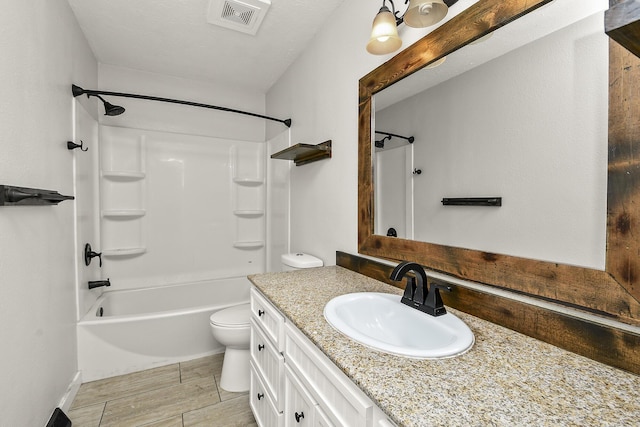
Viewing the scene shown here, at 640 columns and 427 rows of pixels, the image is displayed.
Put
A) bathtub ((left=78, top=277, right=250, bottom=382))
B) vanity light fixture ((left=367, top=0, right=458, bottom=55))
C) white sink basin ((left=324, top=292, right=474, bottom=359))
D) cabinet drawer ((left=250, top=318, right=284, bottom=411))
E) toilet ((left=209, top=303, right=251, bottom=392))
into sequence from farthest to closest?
bathtub ((left=78, top=277, right=250, bottom=382)) < toilet ((left=209, top=303, right=251, bottom=392)) < cabinet drawer ((left=250, top=318, right=284, bottom=411)) < vanity light fixture ((left=367, top=0, right=458, bottom=55)) < white sink basin ((left=324, top=292, right=474, bottom=359))

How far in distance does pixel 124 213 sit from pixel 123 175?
1.13ft

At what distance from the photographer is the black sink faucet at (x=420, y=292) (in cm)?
102

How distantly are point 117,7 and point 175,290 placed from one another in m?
2.31

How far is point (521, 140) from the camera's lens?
93 centimetres

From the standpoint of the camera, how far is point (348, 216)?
1799mm

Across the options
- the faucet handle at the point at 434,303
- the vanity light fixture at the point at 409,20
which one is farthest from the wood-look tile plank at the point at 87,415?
the vanity light fixture at the point at 409,20

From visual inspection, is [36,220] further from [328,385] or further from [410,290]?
[410,290]

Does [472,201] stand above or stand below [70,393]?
above

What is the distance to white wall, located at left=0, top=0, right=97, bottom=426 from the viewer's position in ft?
3.89

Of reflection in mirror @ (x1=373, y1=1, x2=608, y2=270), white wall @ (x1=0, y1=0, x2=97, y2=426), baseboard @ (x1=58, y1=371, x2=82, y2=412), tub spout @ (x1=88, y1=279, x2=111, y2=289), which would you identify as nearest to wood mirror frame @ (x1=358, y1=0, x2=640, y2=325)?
reflection in mirror @ (x1=373, y1=1, x2=608, y2=270)

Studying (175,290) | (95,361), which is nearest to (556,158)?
(95,361)

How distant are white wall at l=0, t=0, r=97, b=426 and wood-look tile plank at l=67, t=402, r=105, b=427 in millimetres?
160


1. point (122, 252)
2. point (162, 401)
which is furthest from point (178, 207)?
point (162, 401)

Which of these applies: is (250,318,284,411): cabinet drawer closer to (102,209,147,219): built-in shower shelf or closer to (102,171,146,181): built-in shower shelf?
(102,209,147,219): built-in shower shelf
